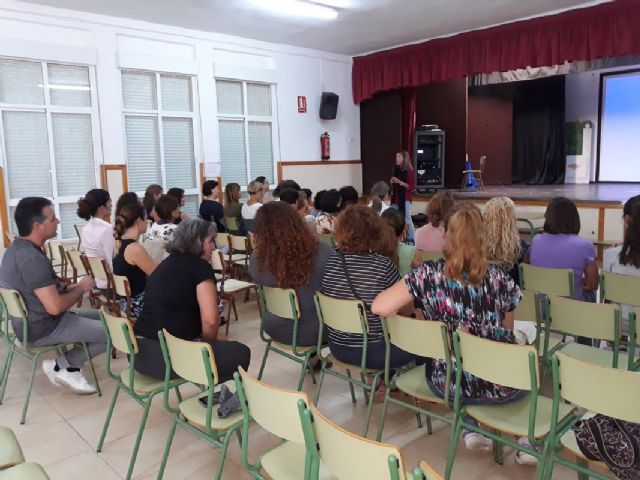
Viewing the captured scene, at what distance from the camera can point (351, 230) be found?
271cm

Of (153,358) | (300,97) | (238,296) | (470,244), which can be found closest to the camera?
(470,244)

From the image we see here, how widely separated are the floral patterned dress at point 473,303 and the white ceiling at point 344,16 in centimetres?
508

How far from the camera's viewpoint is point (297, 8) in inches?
255

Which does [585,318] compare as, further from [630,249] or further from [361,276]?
[361,276]

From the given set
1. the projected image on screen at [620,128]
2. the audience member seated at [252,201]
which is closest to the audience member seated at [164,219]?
the audience member seated at [252,201]

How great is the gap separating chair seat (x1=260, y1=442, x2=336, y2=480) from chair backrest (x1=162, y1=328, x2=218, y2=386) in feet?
1.24

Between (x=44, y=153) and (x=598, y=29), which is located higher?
(x=598, y=29)

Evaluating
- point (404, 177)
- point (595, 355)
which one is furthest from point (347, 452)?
point (404, 177)

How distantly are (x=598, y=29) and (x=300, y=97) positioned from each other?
454 centimetres

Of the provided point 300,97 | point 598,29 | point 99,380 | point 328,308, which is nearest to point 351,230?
point 328,308

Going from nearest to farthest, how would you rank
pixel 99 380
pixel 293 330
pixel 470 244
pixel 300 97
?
pixel 470 244 → pixel 293 330 → pixel 99 380 → pixel 300 97

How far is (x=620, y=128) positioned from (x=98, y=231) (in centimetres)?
1214

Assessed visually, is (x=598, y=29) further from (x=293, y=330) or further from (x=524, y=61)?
(x=293, y=330)

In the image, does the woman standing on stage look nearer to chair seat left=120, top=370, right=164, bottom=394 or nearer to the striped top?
the striped top
